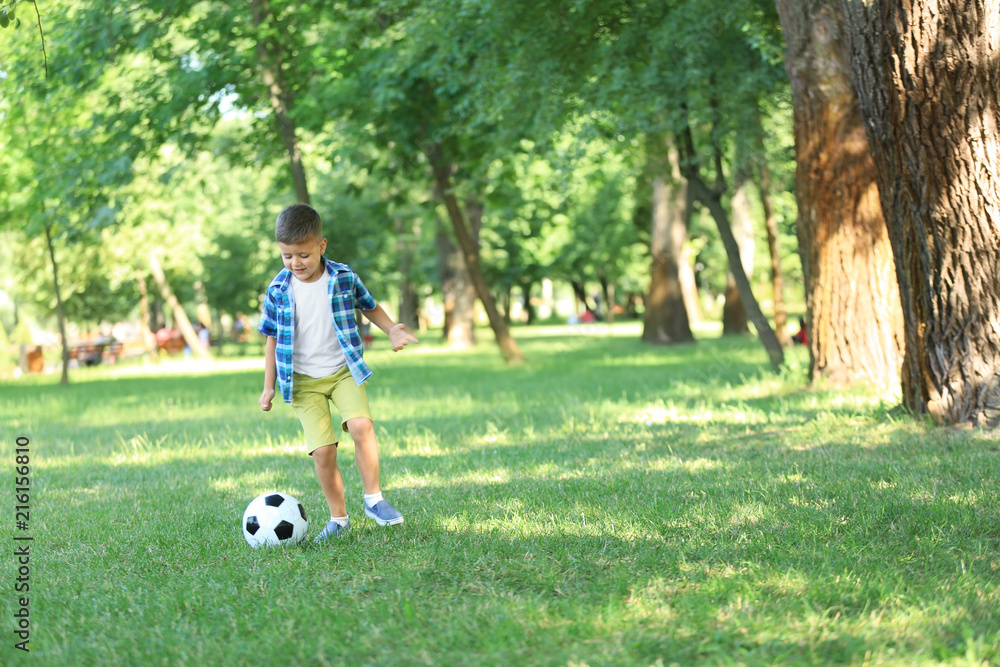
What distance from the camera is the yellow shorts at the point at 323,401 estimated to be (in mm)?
5305

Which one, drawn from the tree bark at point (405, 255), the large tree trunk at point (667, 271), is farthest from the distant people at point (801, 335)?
the tree bark at point (405, 255)

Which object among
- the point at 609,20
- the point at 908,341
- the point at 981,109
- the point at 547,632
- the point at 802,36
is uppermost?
the point at 609,20

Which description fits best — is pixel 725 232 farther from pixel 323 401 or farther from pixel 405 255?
pixel 405 255

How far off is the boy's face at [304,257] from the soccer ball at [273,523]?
119cm

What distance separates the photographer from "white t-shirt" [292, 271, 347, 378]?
5.30m

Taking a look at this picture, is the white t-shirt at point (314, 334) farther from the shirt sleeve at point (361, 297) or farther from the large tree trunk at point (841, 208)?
the large tree trunk at point (841, 208)

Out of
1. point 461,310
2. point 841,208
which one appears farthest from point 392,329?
point 461,310

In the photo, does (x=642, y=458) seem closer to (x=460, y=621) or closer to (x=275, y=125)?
(x=460, y=621)

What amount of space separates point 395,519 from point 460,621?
165cm

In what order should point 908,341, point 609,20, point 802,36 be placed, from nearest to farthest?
point 908,341 → point 802,36 → point 609,20

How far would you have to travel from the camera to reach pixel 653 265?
82.6ft

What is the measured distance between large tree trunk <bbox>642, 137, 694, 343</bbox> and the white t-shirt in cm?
1972

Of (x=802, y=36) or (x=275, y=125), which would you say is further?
(x=275, y=125)

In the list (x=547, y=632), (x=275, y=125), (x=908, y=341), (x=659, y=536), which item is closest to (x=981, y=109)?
(x=908, y=341)
